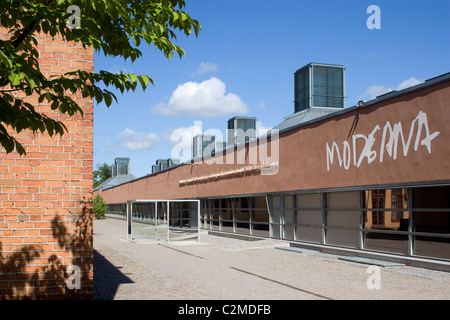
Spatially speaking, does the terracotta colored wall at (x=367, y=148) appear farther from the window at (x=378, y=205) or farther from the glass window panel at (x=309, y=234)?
the glass window panel at (x=309, y=234)

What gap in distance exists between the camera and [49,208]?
777cm

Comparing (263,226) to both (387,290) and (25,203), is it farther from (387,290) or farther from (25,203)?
(25,203)

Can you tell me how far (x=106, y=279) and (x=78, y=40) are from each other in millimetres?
7944

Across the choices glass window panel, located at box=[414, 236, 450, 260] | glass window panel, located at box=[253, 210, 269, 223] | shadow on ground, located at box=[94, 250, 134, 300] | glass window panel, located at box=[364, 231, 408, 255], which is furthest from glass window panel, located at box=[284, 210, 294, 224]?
A: shadow on ground, located at box=[94, 250, 134, 300]

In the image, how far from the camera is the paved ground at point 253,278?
31.7 ft

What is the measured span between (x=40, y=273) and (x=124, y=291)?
2.40m

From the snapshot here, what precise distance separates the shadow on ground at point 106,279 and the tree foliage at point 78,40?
4886 millimetres

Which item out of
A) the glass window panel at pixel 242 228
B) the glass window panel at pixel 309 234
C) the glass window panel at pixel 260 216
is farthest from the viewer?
the glass window panel at pixel 242 228

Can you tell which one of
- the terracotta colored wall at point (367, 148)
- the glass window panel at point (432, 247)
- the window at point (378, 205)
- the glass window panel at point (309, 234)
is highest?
the terracotta colored wall at point (367, 148)

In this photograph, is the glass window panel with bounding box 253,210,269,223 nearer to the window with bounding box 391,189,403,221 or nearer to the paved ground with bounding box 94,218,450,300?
the paved ground with bounding box 94,218,450,300

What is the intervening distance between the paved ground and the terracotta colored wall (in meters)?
2.71

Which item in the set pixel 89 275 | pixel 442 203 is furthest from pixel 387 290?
pixel 89 275

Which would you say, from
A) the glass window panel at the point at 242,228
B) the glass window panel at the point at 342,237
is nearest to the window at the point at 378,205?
the glass window panel at the point at 342,237

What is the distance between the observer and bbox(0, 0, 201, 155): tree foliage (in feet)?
14.3
